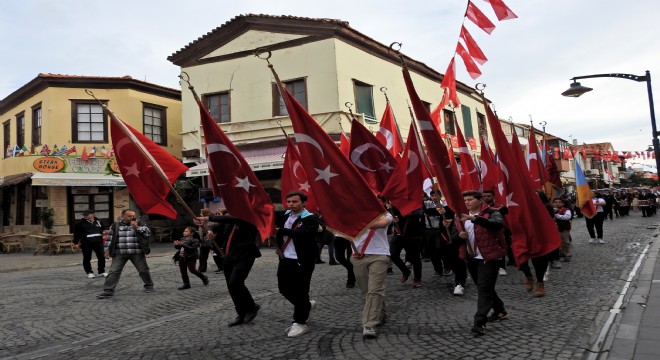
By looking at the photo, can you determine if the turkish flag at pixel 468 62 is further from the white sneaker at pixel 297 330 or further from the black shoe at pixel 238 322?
the black shoe at pixel 238 322

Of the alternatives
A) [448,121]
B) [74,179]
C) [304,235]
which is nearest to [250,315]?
[304,235]

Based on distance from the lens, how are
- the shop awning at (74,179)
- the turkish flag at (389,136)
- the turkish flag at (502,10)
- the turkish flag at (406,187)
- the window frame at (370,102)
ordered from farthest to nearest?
the window frame at (370,102)
the shop awning at (74,179)
the turkish flag at (389,136)
the turkish flag at (406,187)
the turkish flag at (502,10)

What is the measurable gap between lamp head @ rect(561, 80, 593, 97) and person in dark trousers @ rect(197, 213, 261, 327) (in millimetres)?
10005

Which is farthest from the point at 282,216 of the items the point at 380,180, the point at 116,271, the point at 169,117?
the point at 169,117

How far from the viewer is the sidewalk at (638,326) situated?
4352 millimetres

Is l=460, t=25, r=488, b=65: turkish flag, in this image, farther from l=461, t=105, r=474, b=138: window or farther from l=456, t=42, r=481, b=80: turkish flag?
l=461, t=105, r=474, b=138: window

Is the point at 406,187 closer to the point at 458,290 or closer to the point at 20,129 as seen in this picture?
the point at 458,290

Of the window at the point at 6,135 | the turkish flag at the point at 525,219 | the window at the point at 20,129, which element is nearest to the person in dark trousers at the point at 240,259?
the turkish flag at the point at 525,219

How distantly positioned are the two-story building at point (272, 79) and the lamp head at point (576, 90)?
699 cm

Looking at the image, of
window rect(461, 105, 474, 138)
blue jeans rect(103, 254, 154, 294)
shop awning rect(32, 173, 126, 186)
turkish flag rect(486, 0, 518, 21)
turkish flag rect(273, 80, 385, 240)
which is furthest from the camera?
window rect(461, 105, 474, 138)

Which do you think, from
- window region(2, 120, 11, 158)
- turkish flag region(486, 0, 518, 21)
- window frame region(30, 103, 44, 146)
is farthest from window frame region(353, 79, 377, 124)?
window region(2, 120, 11, 158)

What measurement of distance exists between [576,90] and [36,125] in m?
21.6

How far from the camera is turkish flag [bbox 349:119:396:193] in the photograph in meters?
8.02

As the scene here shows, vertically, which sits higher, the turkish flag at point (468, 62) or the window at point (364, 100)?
the window at point (364, 100)
